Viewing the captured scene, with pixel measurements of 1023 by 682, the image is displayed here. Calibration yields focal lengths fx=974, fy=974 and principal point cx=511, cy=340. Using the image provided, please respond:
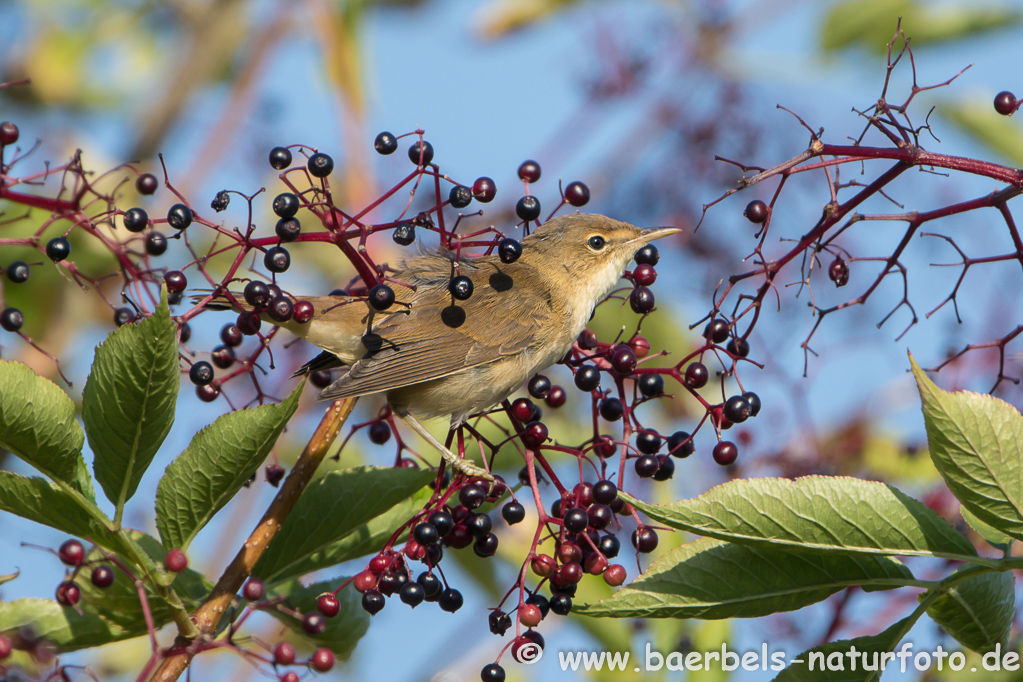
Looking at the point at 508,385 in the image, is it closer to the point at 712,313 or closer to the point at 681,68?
the point at 712,313

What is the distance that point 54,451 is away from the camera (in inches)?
84.0

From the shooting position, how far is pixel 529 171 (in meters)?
3.28

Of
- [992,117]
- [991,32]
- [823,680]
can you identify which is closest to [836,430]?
[992,117]

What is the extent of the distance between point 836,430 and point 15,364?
13.7 ft

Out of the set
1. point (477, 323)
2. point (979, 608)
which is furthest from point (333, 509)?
point (477, 323)

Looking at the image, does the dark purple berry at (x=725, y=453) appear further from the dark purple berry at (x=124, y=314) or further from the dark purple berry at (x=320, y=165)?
the dark purple berry at (x=124, y=314)

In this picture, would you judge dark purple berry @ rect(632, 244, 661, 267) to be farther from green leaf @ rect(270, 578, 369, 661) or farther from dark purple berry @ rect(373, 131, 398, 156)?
green leaf @ rect(270, 578, 369, 661)

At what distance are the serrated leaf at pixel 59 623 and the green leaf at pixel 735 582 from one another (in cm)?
126

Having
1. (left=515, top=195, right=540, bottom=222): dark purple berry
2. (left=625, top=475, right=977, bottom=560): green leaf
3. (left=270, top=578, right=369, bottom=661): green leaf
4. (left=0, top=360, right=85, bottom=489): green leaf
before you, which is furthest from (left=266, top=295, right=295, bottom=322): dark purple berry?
(left=625, top=475, right=977, bottom=560): green leaf

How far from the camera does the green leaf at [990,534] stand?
2.31m

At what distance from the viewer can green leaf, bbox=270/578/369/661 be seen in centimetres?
276

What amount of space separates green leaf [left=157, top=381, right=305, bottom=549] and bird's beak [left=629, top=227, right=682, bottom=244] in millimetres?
2323

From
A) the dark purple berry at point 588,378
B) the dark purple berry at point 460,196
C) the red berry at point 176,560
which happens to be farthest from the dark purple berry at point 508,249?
the red berry at point 176,560

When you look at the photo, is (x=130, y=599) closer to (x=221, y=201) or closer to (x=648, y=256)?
(x=221, y=201)
